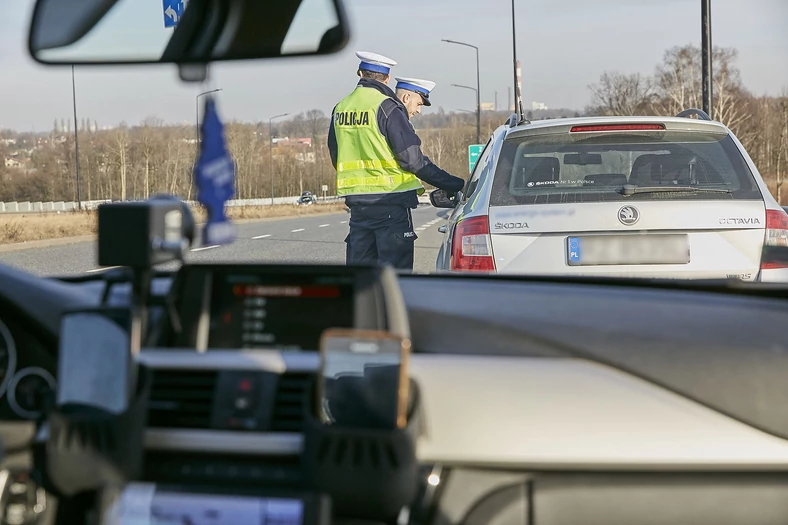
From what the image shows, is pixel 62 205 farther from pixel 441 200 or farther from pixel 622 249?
pixel 441 200

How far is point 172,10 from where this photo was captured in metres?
1.93

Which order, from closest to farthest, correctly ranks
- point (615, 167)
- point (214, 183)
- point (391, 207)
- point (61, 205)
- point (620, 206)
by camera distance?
point (214, 183) < point (61, 205) < point (620, 206) < point (615, 167) < point (391, 207)

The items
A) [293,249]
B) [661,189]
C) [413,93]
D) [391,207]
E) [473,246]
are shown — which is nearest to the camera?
[661,189]

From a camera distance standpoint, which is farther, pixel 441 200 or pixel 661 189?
pixel 441 200

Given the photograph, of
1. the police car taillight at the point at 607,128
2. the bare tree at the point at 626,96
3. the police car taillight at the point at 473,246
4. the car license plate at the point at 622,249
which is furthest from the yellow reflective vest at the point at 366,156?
the bare tree at the point at 626,96

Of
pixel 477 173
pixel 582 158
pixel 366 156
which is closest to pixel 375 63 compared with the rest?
pixel 366 156

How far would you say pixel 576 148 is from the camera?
582 centimetres

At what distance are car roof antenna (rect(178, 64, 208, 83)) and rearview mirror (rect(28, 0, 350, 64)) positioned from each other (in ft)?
0.05

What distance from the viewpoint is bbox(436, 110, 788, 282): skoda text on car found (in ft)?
16.6

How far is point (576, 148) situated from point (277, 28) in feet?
13.4

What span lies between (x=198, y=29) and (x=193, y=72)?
96 millimetres

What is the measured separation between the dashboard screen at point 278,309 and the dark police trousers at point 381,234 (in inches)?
196

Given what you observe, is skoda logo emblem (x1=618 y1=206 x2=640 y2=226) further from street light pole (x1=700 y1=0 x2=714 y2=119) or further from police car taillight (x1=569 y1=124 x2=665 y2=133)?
street light pole (x1=700 y1=0 x2=714 y2=119)

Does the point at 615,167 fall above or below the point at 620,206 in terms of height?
above
